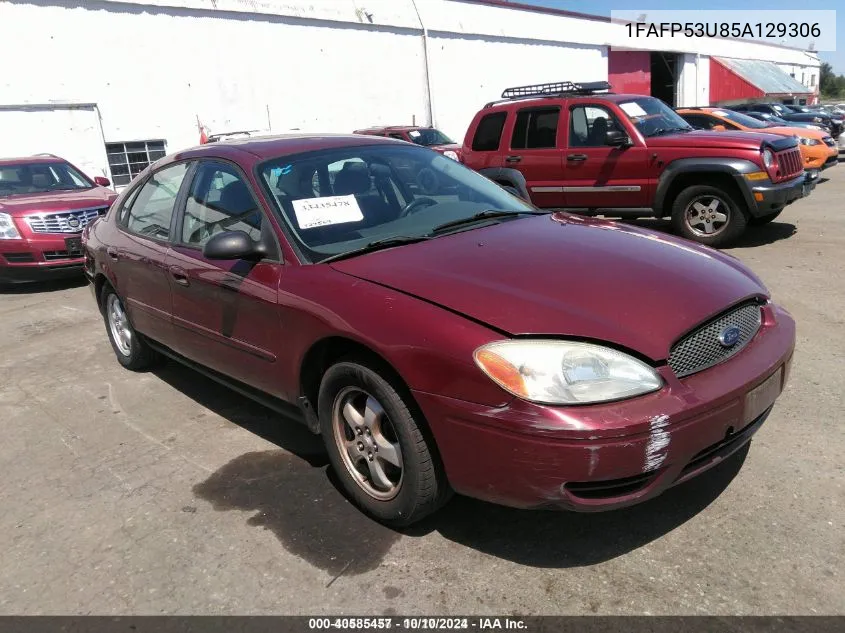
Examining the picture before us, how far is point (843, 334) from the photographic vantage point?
15.8 ft

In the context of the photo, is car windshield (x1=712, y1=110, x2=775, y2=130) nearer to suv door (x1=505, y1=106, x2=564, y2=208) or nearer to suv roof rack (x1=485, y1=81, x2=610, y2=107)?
suv roof rack (x1=485, y1=81, x2=610, y2=107)

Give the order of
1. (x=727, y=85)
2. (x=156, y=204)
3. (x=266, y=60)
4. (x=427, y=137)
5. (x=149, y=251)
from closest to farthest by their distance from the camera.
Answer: (x=149, y=251)
(x=156, y=204)
(x=427, y=137)
(x=266, y=60)
(x=727, y=85)

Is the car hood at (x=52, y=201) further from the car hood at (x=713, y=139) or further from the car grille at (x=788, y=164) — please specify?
the car grille at (x=788, y=164)

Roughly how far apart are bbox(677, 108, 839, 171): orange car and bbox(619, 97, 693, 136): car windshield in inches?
178

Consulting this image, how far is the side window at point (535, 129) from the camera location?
8.78 m

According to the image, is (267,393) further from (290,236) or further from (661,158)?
(661,158)

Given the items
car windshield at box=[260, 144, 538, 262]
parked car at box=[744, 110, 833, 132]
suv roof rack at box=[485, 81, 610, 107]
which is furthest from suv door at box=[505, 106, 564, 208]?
parked car at box=[744, 110, 833, 132]

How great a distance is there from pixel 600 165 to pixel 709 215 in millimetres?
1431

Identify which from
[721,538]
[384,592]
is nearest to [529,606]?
[384,592]

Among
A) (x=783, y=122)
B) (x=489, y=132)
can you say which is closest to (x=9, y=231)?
(x=489, y=132)

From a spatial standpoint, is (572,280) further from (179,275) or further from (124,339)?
(124,339)

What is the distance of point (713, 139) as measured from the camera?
7.79m

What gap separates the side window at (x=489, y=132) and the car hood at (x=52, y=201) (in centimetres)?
504
